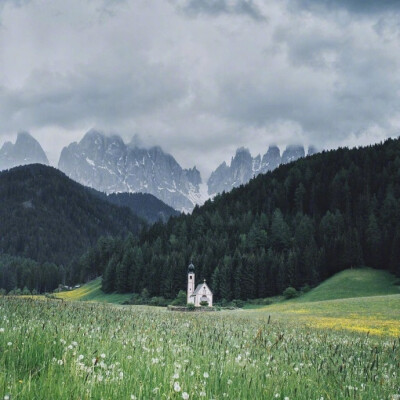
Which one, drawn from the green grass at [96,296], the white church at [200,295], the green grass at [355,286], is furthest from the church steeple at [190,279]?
the green grass at [355,286]

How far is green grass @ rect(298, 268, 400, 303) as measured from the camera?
7725 cm

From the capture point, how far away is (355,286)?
8156cm

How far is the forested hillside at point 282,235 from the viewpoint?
95.3 metres

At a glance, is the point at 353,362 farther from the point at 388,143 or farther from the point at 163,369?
the point at 388,143

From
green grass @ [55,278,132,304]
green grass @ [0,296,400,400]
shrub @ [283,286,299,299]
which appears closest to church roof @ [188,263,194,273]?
green grass @ [55,278,132,304]

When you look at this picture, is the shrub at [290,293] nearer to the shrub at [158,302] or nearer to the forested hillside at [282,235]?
the forested hillside at [282,235]

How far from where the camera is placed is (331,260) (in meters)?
97.3

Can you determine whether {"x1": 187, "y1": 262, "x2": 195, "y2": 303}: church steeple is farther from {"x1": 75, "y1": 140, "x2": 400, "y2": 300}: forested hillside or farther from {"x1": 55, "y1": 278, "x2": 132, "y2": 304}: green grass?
{"x1": 55, "y1": 278, "x2": 132, "y2": 304}: green grass

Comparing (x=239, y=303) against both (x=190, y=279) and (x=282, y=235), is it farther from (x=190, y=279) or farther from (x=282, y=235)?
(x=282, y=235)

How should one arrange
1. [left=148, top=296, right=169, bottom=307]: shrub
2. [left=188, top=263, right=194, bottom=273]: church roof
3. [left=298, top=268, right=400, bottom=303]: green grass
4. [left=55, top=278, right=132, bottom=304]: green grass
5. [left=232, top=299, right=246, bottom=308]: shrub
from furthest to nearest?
1. [left=55, top=278, right=132, bottom=304]: green grass
2. [left=188, top=263, right=194, bottom=273]: church roof
3. [left=148, top=296, right=169, bottom=307]: shrub
4. [left=232, top=299, right=246, bottom=308]: shrub
5. [left=298, top=268, right=400, bottom=303]: green grass

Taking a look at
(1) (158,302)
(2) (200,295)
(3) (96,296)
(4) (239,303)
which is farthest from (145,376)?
(3) (96,296)

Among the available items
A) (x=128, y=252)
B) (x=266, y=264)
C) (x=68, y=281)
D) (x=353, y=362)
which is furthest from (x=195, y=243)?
→ (x=353, y=362)

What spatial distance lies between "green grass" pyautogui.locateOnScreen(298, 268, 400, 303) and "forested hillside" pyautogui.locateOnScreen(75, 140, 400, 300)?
400 centimetres

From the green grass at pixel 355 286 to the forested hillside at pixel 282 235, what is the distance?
13.1 feet
